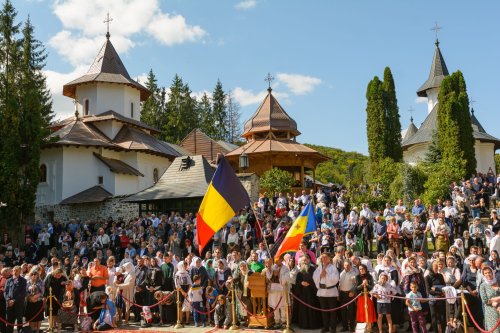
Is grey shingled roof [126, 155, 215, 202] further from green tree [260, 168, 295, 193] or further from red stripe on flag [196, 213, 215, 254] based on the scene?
red stripe on flag [196, 213, 215, 254]

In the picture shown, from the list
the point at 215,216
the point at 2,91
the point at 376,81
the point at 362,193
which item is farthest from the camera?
the point at 376,81

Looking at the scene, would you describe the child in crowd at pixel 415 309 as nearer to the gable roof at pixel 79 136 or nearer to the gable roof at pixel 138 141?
the gable roof at pixel 79 136

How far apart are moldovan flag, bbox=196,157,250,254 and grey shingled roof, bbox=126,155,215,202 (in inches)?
569

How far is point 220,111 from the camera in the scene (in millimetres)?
78562

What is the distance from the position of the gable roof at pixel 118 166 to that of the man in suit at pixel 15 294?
2073 cm

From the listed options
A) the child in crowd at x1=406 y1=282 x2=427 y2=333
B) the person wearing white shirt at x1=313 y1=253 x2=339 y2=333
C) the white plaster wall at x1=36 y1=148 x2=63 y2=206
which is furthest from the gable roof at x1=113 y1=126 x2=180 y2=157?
the child in crowd at x1=406 y1=282 x2=427 y2=333

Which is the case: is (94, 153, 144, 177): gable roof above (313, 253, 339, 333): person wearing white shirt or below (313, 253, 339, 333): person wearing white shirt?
above

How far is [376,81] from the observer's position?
3944 cm

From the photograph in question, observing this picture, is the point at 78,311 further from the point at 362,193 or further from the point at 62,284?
the point at 362,193

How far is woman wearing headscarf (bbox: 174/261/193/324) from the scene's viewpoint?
14.0 m

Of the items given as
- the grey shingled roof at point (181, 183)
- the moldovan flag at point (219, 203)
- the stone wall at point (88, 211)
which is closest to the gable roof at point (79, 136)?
the stone wall at point (88, 211)

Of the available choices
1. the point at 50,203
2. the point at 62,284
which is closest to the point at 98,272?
the point at 62,284

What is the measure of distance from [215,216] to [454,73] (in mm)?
26493

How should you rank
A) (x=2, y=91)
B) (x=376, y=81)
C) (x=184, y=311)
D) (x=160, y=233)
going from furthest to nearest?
1. (x=376, y=81)
2. (x=2, y=91)
3. (x=160, y=233)
4. (x=184, y=311)
